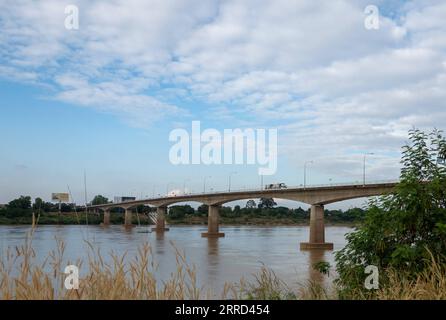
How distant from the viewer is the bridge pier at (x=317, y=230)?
196 ft

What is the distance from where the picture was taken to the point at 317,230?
63062 millimetres

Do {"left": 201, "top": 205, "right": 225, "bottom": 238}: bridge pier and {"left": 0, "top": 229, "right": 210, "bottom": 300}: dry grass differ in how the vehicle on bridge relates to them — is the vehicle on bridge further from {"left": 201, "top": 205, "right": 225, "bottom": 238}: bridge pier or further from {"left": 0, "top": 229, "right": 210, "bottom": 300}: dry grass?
{"left": 0, "top": 229, "right": 210, "bottom": 300}: dry grass

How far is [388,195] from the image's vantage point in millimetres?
11367

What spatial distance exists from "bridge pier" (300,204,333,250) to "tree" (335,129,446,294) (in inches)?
1930

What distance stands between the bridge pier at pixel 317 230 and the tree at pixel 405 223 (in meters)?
49.0

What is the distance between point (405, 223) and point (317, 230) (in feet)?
178

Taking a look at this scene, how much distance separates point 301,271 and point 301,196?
33.6m

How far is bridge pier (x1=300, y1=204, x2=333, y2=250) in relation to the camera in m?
59.7
